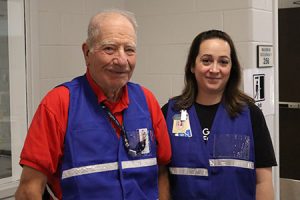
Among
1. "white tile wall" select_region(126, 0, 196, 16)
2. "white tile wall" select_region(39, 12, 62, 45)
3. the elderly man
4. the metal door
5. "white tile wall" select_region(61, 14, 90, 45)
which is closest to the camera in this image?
the elderly man

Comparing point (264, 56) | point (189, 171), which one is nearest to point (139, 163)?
point (189, 171)

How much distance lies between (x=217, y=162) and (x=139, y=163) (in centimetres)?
42

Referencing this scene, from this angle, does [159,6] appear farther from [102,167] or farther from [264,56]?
[102,167]

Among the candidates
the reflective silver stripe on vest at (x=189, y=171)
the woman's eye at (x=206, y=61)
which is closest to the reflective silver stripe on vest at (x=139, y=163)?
the reflective silver stripe on vest at (x=189, y=171)

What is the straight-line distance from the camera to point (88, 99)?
156 cm

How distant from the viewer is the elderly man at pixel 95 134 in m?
1.44

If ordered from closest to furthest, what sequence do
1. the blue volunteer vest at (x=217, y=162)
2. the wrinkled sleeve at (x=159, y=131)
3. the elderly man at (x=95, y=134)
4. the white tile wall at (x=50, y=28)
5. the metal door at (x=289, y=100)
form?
the elderly man at (x=95, y=134) → the wrinkled sleeve at (x=159, y=131) → the blue volunteer vest at (x=217, y=162) → the white tile wall at (x=50, y=28) → the metal door at (x=289, y=100)

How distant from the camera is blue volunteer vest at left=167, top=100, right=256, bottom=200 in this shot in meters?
1.83

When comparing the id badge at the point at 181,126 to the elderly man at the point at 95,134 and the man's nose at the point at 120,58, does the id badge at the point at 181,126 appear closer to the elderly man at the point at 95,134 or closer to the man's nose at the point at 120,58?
the elderly man at the point at 95,134

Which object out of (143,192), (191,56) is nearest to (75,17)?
(191,56)

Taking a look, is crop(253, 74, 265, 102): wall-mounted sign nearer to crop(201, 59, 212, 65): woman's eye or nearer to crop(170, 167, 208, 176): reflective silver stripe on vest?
crop(201, 59, 212, 65): woman's eye

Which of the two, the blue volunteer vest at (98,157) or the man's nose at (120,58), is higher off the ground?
the man's nose at (120,58)

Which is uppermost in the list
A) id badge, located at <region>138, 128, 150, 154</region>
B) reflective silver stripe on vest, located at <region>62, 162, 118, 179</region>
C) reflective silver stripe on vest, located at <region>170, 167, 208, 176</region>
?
id badge, located at <region>138, 128, 150, 154</region>

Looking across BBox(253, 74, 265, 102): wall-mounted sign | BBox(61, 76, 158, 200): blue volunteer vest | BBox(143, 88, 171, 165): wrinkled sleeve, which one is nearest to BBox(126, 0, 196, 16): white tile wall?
BBox(253, 74, 265, 102): wall-mounted sign
